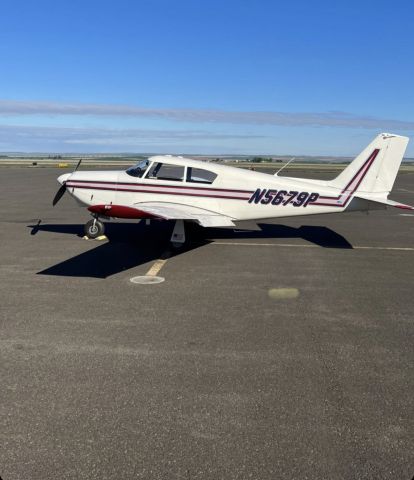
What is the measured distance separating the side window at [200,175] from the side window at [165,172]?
8.5 inches

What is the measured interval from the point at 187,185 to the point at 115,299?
514 centimetres

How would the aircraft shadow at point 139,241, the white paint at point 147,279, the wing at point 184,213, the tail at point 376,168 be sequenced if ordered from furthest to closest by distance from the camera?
the tail at point 376,168 → the wing at point 184,213 → the aircraft shadow at point 139,241 → the white paint at point 147,279

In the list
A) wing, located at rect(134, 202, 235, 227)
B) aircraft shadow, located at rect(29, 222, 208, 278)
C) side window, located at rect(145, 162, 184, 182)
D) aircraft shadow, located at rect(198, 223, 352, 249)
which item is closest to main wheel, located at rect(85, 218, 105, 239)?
aircraft shadow, located at rect(29, 222, 208, 278)

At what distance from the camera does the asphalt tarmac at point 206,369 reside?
Result: 3379mm

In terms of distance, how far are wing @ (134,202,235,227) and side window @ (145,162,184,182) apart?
70cm

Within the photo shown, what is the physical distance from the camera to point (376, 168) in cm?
1141

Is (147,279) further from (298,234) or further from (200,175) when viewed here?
(298,234)

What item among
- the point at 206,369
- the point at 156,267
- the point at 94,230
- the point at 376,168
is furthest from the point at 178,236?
the point at 206,369

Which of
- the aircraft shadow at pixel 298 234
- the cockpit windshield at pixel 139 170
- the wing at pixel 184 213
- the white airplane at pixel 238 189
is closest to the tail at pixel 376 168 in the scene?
the white airplane at pixel 238 189

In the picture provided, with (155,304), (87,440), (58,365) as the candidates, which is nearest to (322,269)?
(155,304)

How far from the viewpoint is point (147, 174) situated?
37.9 ft

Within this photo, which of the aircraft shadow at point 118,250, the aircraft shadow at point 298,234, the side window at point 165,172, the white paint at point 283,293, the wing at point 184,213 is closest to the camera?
the white paint at point 283,293

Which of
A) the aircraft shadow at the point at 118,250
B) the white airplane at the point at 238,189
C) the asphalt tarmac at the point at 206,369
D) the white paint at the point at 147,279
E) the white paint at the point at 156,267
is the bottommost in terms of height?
the asphalt tarmac at the point at 206,369

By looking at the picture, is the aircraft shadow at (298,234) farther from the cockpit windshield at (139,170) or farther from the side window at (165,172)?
the cockpit windshield at (139,170)
